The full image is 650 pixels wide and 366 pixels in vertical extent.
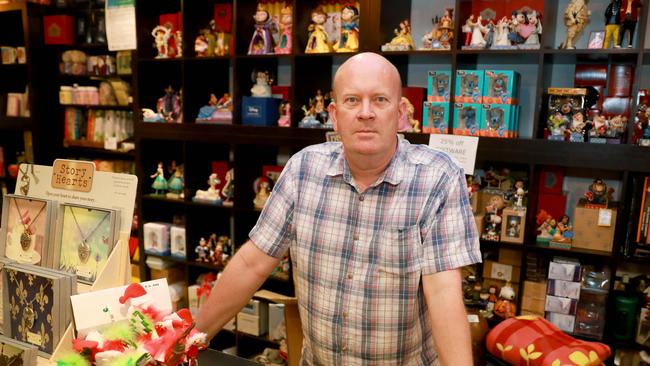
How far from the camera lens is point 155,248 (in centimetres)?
345

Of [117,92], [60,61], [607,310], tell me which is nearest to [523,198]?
[607,310]

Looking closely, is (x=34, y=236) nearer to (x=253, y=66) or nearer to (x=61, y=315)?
(x=61, y=315)

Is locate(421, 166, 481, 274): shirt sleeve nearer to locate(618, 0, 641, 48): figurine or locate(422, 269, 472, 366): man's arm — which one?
locate(422, 269, 472, 366): man's arm

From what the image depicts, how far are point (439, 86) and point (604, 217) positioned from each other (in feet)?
3.19

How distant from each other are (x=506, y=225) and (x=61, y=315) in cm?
198

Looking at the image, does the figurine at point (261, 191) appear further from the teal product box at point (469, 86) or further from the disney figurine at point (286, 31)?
the teal product box at point (469, 86)

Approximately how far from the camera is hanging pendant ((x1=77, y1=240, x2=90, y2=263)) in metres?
1.36

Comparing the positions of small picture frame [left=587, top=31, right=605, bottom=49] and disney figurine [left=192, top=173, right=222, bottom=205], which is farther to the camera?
disney figurine [left=192, top=173, right=222, bottom=205]

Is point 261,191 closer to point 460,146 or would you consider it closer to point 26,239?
point 460,146

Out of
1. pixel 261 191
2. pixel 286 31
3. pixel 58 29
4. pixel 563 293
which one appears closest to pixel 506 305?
pixel 563 293

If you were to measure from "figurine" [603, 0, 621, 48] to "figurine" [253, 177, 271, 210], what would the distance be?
6.31ft

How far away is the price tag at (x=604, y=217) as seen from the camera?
7.57 ft

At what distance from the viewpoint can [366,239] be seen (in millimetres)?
1449

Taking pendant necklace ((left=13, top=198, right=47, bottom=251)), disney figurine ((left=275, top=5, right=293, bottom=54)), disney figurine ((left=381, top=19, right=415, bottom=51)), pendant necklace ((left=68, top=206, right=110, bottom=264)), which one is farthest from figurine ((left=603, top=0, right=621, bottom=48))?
pendant necklace ((left=13, top=198, right=47, bottom=251))
